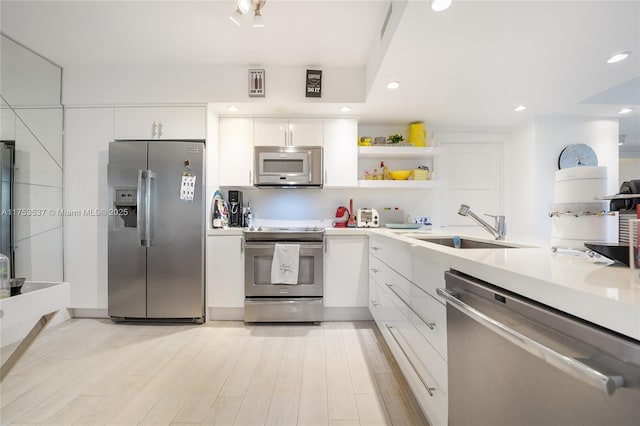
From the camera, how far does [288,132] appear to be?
2.91 metres

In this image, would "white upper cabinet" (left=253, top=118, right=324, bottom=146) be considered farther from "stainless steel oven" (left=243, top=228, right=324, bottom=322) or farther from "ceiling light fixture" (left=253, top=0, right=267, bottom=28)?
"ceiling light fixture" (left=253, top=0, right=267, bottom=28)

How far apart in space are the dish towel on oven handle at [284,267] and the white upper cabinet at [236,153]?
0.90 m

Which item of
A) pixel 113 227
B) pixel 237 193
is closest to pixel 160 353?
pixel 113 227

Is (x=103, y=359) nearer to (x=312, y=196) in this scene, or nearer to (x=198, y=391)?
(x=198, y=391)

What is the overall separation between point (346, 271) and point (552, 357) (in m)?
2.15

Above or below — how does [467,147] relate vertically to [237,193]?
above

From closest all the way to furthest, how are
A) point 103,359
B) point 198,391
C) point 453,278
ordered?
point 453,278 < point 198,391 < point 103,359

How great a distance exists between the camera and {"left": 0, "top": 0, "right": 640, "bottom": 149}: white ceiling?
5.12 feet

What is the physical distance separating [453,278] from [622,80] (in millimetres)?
2829

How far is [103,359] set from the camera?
193cm

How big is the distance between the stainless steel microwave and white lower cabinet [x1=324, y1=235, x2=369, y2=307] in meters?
0.72

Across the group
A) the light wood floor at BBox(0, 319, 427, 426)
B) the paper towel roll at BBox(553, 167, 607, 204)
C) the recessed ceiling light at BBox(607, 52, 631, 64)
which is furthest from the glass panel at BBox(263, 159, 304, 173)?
the recessed ceiling light at BBox(607, 52, 631, 64)

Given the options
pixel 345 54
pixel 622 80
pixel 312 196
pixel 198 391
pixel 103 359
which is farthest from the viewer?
pixel 312 196

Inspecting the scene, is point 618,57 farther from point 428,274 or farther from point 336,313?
point 336,313
